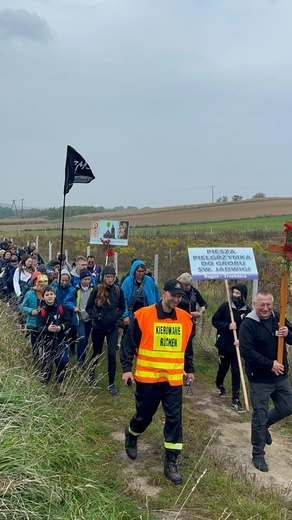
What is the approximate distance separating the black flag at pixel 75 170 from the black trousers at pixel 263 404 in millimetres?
3753

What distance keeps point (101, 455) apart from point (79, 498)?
142cm

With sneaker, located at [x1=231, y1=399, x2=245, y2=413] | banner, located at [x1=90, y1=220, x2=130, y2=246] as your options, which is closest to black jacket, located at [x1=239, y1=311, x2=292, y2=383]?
sneaker, located at [x1=231, y1=399, x2=245, y2=413]

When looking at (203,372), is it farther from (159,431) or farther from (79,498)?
(79,498)

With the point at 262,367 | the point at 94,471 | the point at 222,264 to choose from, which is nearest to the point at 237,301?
the point at 222,264

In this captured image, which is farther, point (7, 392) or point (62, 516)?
point (7, 392)

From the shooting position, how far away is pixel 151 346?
185 inches

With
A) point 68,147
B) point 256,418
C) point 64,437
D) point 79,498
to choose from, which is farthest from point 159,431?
point 68,147

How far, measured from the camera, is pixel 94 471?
167 inches

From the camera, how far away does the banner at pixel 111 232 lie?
46.8 feet

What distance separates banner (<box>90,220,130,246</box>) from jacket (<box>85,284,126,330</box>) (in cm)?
730

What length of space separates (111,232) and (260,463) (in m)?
10.1

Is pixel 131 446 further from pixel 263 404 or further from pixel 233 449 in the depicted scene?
pixel 263 404

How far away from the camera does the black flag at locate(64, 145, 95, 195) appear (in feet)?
22.5

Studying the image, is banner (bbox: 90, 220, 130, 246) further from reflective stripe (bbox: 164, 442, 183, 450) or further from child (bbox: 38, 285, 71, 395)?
reflective stripe (bbox: 164, 442, 183, 450)
